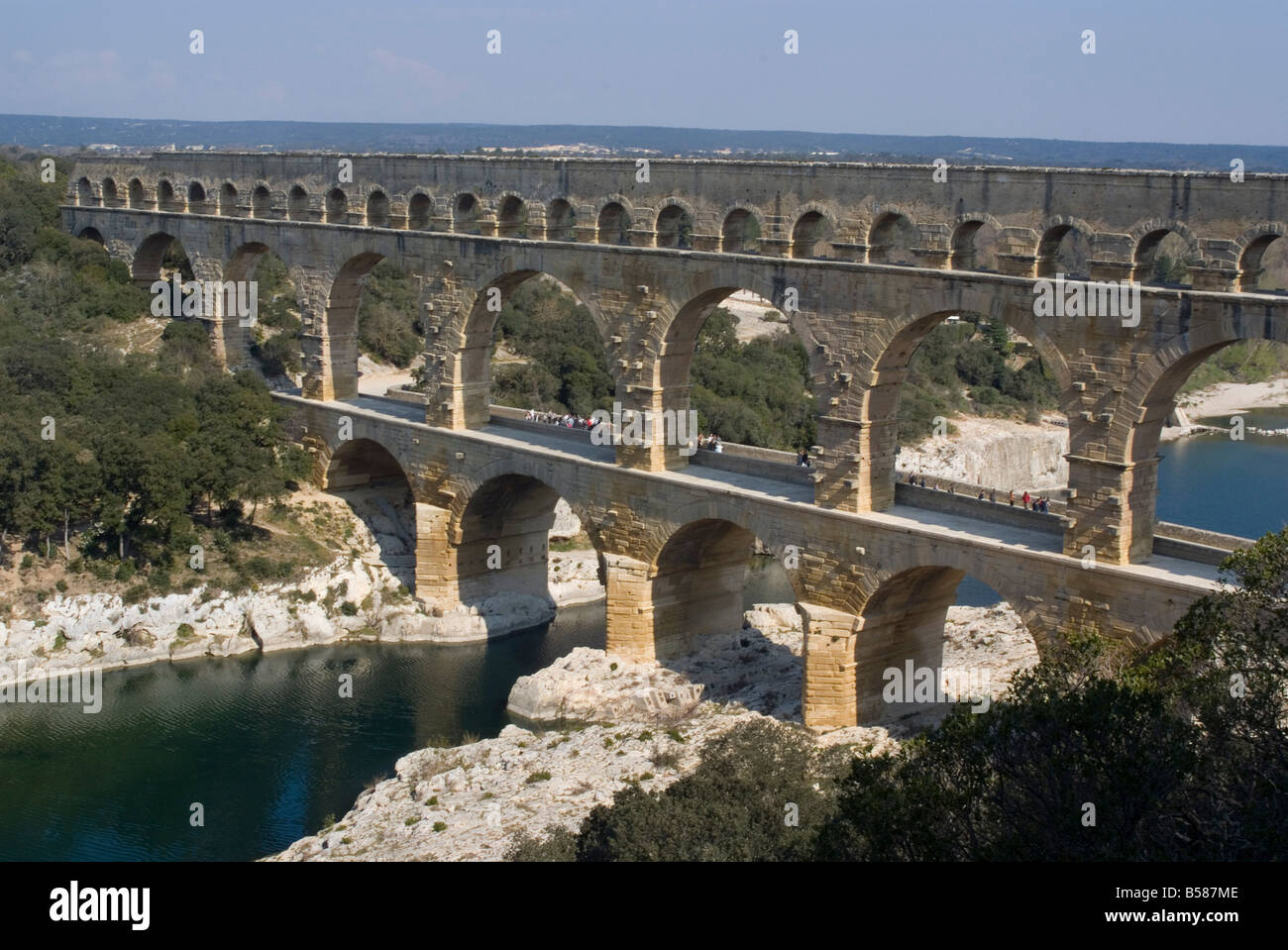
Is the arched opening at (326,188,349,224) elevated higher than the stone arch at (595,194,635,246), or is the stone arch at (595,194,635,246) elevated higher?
the arched opening at (326,188,349,224)

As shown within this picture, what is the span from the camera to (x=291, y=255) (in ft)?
→ 99.0

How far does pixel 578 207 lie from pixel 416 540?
7.56m

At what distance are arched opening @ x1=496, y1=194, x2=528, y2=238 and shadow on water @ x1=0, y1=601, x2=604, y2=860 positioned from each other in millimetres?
7341

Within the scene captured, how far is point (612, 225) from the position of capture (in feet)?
78.2

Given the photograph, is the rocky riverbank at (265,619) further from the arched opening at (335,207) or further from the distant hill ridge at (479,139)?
the distant hill ridge at (479,139)

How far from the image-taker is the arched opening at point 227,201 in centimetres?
3275

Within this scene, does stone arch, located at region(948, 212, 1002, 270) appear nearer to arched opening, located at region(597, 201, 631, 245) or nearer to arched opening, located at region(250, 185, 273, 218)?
arched opening, located at region(597, 201, 631, 245)

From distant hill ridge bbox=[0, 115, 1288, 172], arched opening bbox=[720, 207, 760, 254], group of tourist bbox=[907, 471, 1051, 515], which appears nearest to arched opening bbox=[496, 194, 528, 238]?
arched opening bbox=[720, 207, 760, 254]

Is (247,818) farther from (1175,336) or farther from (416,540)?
(1175,336)

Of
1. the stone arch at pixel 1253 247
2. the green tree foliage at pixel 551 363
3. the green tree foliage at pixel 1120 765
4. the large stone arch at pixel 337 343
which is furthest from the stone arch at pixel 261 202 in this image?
the green tree foliage at pixel 1120 765

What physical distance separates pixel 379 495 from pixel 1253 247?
61.6 ft

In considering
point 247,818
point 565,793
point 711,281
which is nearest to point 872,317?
point 711,281

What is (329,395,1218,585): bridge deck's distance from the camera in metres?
17.7

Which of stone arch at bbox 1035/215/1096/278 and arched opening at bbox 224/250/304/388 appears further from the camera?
arched opening at bbox 224/250/304/388
